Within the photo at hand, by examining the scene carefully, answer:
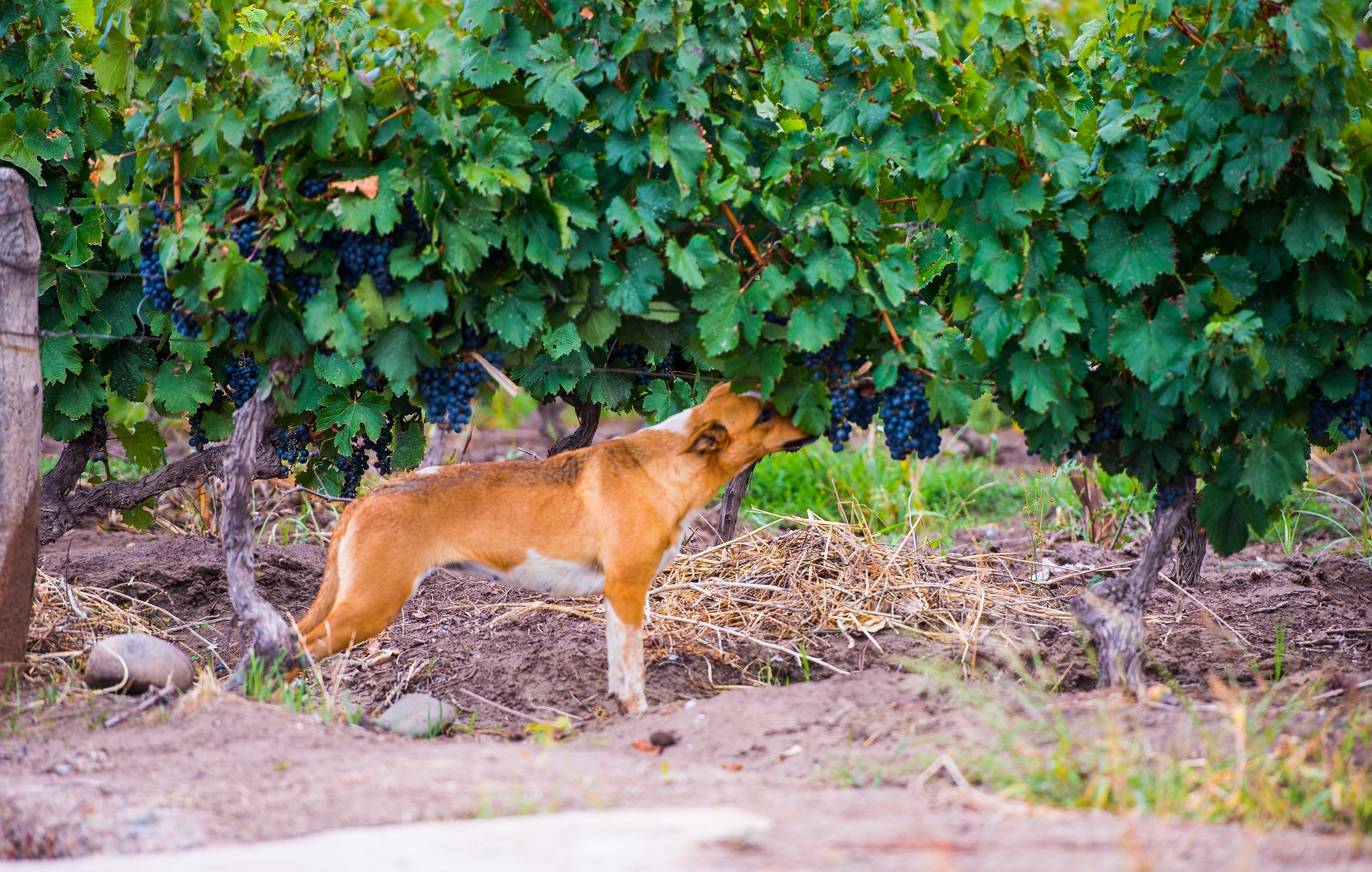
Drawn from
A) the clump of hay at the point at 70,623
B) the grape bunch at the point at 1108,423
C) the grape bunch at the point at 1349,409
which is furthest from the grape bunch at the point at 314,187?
the grape bunch at the point at 1349,409

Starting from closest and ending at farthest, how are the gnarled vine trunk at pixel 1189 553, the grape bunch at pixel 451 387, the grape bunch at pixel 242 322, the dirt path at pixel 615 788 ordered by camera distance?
the dirt path at pixel 615 788 < the grape bunch at pixel 242 322 < the grape bunch at pixel 451 387 < the gnarled vine trunk at pixel 1189 553

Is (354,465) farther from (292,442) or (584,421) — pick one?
(584,421)

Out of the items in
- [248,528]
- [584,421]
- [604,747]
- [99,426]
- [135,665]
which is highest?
[99,426]

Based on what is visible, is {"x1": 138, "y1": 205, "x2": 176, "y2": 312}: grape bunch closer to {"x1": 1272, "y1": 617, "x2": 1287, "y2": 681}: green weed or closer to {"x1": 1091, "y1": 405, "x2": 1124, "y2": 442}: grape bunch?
{"x1": 1091, "y1": 405, "x2": 1124, "y2": 442}: grape bunch

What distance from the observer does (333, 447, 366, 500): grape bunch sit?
600cm

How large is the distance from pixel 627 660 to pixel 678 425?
3.48 feet

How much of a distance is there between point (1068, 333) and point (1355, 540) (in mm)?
4221

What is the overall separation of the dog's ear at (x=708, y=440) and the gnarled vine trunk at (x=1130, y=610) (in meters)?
1.77

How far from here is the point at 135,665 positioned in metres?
4.79

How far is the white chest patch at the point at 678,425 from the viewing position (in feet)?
16.5

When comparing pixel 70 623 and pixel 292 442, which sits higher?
pixel 292 442

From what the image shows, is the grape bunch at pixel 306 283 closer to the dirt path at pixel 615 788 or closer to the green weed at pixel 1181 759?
the dirt path at pixel 615 788

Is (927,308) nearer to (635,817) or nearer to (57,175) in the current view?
(635,817)

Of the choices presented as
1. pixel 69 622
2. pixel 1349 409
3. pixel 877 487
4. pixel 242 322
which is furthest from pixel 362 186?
pixel 877 487
